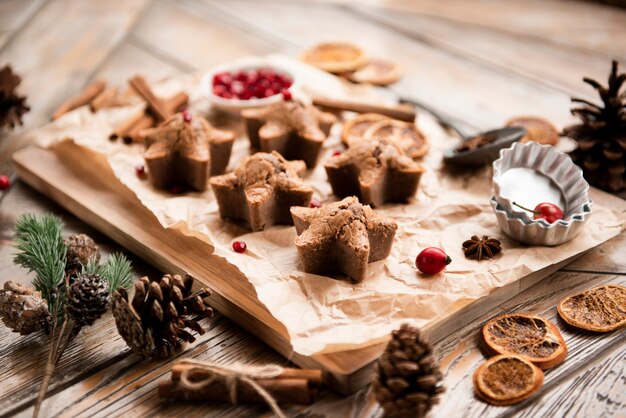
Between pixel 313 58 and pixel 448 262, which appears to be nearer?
pixel 448 262

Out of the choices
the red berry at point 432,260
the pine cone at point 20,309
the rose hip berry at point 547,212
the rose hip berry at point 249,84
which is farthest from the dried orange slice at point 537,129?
the pine cone at point 20,309

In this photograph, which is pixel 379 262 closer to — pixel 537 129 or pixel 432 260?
pixel 432 260

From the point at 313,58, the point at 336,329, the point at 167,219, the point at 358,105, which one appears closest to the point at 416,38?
the point at 313,58

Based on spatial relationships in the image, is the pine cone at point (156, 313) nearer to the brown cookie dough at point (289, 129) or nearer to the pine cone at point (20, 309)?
the pine cone at point (20, 309)

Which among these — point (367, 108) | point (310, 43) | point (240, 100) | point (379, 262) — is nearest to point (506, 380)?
point (379, 262)

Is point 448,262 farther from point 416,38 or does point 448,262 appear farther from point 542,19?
point 542,19

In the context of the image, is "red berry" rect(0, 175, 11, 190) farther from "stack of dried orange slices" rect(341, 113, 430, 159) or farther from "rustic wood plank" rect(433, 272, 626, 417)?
"rustic wood plank" rect(433, 272, 626, 417)

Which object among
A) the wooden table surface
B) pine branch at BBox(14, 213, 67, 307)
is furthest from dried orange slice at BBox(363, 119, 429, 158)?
pine branch at BBox(14, 213, 67, 307)
